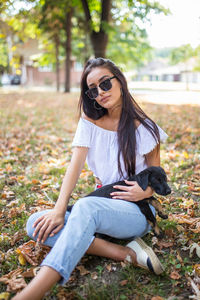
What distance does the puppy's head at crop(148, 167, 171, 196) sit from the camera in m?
2.14

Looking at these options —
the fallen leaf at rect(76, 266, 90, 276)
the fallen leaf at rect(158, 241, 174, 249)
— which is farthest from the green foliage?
the fallen leaf at rect(76, 266, 90, 276)

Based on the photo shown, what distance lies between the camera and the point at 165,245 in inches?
94.5

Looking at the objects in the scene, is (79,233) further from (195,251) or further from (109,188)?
(195,251)

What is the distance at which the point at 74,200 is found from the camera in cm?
338

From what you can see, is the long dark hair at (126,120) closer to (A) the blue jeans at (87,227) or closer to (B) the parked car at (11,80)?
(A) the blue jeans at (87,227)

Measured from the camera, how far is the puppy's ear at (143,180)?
215 centimetres

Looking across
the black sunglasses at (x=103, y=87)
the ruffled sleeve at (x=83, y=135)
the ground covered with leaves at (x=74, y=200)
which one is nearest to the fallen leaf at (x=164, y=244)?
the ground covered with leaves at (x=74, y=200)

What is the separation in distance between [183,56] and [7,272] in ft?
103

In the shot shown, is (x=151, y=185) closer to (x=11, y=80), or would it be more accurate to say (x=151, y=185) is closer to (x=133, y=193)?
(x=133, y=193)

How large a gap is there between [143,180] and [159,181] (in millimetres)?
122

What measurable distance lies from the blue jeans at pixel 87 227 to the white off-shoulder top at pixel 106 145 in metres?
0.40

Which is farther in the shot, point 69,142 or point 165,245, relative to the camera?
point 69,142

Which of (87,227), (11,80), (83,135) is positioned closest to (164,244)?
(87,227)

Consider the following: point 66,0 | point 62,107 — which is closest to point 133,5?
point 66,0
